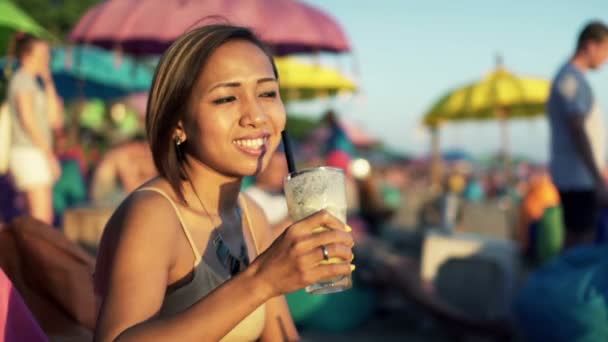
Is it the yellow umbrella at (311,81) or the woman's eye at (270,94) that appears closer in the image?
the woman's eye at (270,94)

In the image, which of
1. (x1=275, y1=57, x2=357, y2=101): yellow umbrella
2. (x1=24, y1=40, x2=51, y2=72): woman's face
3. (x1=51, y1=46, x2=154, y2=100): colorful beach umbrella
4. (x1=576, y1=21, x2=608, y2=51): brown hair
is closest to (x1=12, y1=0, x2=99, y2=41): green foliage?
(x1=51, y1=46, x2=154, y2=100): colorful beach umbrella

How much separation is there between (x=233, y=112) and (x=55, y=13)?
22826 millimetres

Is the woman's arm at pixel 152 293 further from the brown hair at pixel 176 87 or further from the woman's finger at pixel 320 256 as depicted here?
the brown hair at pixel 176 87

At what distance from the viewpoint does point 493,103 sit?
12180mm

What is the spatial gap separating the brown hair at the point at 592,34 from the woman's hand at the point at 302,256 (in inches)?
159

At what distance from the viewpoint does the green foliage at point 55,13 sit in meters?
21.9

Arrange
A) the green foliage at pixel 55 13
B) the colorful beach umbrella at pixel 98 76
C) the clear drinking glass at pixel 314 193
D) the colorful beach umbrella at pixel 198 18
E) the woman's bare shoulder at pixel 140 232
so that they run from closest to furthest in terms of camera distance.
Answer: the woman's bare shoulder at pixel 140 232
the clear drinking glass at pixel 314 193
the colorful beach umbrella at pixel 198 18
the colorful beach umbrella at pixel 98 76
the green foliage at pixel 55 13

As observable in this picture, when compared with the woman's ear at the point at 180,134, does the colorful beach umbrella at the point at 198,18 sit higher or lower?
higher

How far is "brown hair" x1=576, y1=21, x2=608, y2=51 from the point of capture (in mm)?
4633

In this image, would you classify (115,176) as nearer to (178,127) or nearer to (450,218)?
(450,218)

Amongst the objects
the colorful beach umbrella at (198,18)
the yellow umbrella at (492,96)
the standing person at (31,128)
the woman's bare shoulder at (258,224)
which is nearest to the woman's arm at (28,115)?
the standing person at (31,128)

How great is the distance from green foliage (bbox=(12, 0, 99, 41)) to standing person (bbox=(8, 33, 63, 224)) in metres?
18.2

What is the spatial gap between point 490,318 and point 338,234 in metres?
3.73

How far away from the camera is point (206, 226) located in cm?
164
